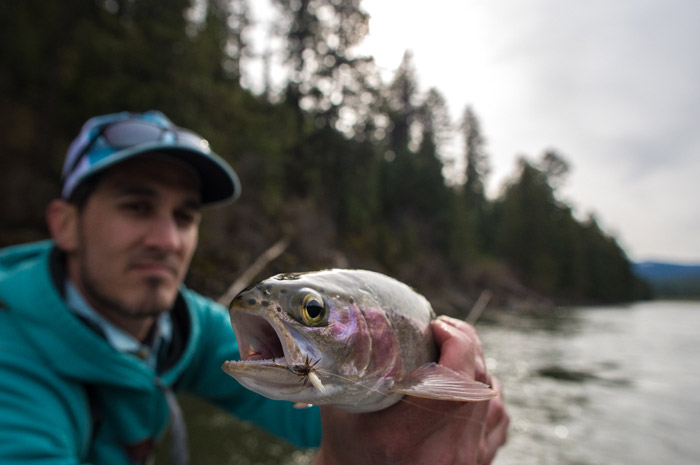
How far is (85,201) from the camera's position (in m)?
2.64

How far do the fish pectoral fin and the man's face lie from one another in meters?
1.87

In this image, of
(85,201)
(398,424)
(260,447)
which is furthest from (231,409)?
(260,447)

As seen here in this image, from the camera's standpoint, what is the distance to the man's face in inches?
100

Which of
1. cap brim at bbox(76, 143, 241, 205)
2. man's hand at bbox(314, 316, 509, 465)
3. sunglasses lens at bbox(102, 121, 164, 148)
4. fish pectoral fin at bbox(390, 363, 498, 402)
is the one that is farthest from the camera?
sunglasses lens at bbox(102, 121, 164, 148)

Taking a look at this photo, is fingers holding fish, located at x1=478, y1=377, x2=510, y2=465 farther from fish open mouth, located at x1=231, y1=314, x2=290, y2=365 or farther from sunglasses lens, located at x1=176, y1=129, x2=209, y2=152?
sunglasses lens, located at x1=176, y1=129, x2=209, y2=152

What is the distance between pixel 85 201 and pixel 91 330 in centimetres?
85

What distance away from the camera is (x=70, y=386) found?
7.37 ft

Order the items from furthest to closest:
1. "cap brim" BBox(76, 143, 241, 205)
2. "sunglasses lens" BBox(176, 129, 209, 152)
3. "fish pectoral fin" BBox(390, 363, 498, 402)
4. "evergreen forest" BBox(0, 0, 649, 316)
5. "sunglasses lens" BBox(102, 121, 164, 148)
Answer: "evergreen forest" BBox(0, 0, 649, 316)
"sunglasses lens" BBox(176, 129, 209, 152)
"sunglasses lens" BBox(102, 121, 164, 148)
"cap brim" BBox(76, 143, 241, 205)
"fish pectoral fin" BBox(390, 363, 498, 402)

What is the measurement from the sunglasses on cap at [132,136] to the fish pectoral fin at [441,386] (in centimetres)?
216

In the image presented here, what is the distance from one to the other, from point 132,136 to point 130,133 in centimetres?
4

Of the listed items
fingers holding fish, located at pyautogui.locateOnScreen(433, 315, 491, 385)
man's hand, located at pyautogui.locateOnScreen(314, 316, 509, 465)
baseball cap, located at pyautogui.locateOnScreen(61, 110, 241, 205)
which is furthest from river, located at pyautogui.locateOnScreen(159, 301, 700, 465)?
fingers holding fish, located at pyautogui.locateOnScreen(433, 315, 491, 385)

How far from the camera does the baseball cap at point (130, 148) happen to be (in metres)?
2.59

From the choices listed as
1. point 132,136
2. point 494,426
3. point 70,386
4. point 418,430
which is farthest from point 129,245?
point 494,426

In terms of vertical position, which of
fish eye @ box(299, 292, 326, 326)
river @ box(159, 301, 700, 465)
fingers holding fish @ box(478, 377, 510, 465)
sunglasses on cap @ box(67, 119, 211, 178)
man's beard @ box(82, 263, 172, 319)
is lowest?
river @ box(159, 301, 700, 465)
